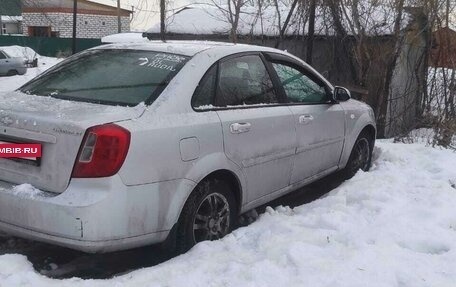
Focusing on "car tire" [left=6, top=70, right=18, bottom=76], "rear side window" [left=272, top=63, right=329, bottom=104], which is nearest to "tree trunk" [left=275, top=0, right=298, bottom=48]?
"rear side window" [left=272, top=63, right=329, bottom=104]

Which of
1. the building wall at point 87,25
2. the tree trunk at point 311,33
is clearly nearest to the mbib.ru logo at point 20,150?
the tree trunk at point 311,33

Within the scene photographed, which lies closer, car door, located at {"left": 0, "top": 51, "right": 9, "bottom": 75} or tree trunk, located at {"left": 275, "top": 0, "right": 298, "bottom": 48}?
tree trunk, located at {"left": 275, "top": 0, "right": 298, "bottom": 48}

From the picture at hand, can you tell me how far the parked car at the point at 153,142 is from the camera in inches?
123

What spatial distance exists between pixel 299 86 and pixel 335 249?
187cm

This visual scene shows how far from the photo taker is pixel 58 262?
12.3 ft

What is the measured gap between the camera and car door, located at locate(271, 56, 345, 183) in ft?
15.4

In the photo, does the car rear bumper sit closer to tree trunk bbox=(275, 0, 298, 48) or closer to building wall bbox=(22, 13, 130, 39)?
tree trunk bbox=(275, 0, 298, 48)

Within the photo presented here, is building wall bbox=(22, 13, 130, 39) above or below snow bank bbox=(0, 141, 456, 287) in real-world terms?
above

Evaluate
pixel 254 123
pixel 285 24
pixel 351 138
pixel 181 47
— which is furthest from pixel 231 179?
pixel 285 24

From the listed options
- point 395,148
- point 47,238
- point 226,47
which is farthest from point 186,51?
point 395,148

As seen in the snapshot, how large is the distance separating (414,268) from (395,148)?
11.5ft

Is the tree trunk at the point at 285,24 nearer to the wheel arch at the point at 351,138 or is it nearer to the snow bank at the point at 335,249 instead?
the wheel arch at the point at 351,138

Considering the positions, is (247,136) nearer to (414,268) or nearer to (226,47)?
(226,47)

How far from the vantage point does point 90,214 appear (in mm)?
3061
